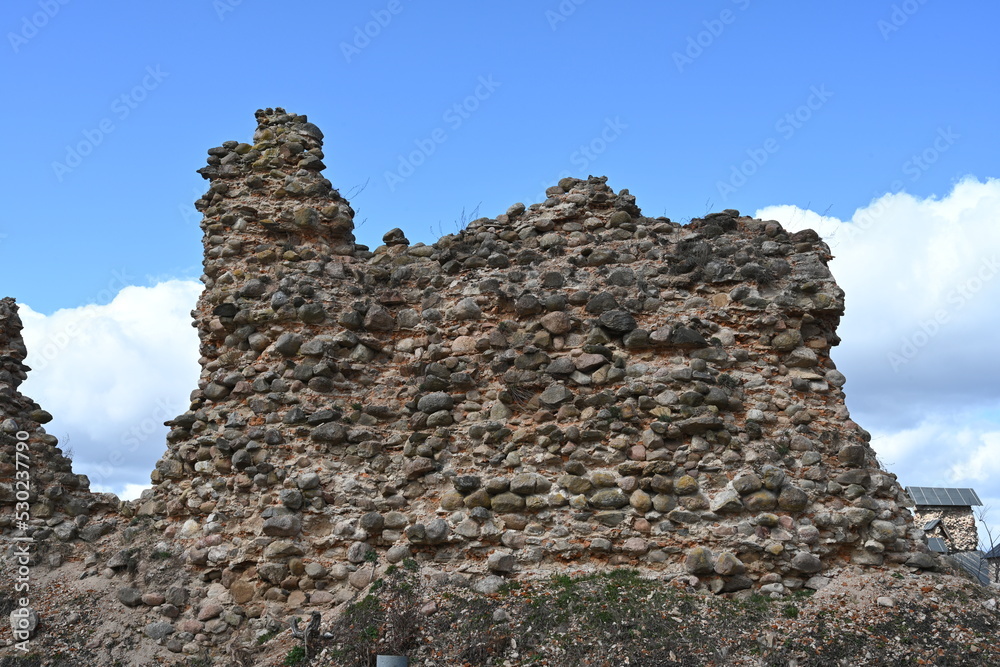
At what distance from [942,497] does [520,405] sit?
1384 cm

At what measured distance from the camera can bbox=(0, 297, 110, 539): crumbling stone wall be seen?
8.40m

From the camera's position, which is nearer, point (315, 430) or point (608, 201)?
point (315, 430)

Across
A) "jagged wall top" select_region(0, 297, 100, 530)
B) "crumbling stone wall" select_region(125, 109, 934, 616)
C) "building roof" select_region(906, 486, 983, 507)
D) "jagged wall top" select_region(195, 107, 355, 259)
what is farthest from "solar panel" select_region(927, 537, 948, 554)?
"building roof" select_region(906, 486, 983, 507)

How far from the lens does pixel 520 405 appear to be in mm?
7488

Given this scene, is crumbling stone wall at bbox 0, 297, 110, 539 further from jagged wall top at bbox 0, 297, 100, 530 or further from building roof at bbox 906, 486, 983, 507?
building roof at bbox 906, 486, 983, 507

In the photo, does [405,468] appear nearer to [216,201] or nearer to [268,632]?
[268,632]

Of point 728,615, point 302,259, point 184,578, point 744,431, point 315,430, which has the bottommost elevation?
point 728,615

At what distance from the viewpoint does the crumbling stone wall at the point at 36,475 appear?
8.40m

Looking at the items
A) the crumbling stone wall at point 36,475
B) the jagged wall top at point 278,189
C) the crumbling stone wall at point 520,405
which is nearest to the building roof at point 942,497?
the crumbling stone wall at point 520,405

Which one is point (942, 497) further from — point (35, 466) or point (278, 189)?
point (35, 466)

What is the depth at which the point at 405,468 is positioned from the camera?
7.51 m

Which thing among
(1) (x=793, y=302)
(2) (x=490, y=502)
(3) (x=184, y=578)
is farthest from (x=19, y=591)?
(1) (x=793, y=302)

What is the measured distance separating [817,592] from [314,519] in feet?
15.0

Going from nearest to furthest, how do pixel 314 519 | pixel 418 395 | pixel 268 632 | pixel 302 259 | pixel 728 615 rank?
1. pixel 728 615
2. pixel 268 632
3. pixel 314 519
4. pixel 418 395
5. pixel 302 259
